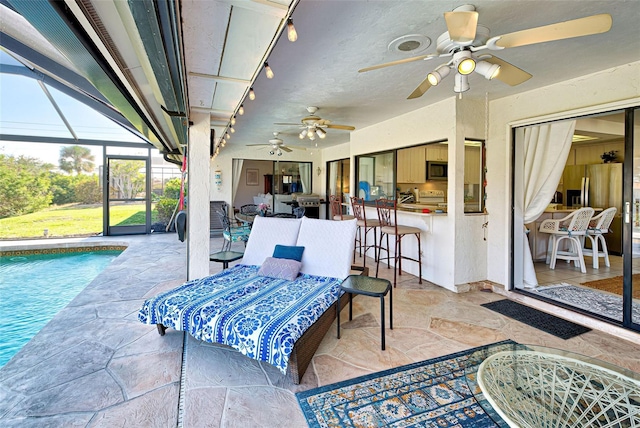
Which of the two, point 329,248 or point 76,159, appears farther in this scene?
point 76,159

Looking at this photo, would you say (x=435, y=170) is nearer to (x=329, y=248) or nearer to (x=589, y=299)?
(x=589, y=299)

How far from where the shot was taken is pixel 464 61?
2033mm

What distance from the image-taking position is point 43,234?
24.0 feet

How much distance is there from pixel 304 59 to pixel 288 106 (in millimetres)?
1713

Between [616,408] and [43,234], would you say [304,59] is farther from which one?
[43,234]

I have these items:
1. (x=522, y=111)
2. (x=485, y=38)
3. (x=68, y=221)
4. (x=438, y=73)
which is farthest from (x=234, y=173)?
(x=485, y=38)

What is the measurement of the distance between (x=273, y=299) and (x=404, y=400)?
1.24 metres

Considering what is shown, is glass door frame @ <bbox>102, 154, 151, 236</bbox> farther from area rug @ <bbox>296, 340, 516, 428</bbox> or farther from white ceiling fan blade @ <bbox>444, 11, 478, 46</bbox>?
white ceiling fan blade @ <bbox>444, 11, 478, 46</bbox>

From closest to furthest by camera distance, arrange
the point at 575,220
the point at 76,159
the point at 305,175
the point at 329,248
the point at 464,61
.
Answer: the point at 464,61
the point at 329,248
the point at 575,220
the point at 76,159
the point at 305,175

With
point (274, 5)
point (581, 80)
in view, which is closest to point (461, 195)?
point (581, 80)

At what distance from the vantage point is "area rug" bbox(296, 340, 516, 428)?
1.74 meters

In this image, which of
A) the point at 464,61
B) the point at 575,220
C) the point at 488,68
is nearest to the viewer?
the point at 464,61

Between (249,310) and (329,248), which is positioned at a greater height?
(329,248)

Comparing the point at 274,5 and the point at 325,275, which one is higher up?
the point at 274,5
